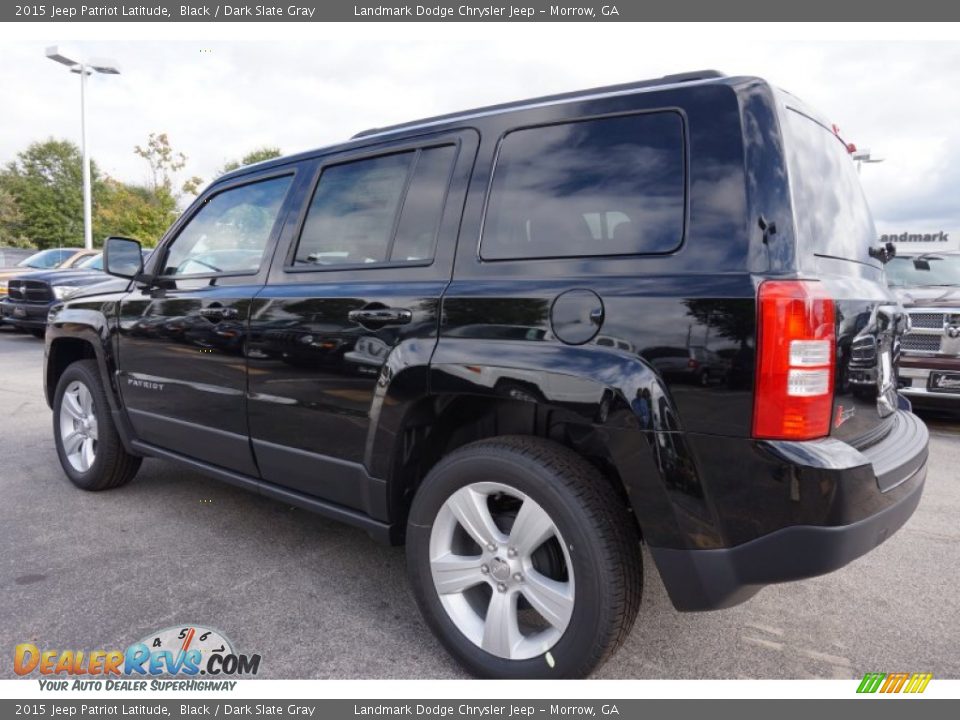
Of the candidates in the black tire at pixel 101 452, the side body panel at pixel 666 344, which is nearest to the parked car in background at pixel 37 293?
the black tire at pixel 101 452

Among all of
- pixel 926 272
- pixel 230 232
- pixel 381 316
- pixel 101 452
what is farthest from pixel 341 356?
pixel 926 272

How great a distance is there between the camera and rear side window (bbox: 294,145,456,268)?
2.49 m

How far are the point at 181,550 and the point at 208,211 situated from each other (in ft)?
5.66

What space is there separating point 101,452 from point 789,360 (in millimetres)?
3788

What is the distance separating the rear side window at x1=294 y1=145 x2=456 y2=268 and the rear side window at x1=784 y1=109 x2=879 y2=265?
116 centimetres

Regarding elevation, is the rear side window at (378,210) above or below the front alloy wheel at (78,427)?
above

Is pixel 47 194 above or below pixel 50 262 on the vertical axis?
above

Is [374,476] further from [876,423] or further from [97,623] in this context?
[876,423]

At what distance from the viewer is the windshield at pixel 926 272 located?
6.90 m

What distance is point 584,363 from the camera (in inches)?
76.0

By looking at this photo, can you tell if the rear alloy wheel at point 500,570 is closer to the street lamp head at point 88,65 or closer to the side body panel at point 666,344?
the side body panel at point 666,344

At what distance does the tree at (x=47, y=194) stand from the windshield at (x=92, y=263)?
37.6 meters

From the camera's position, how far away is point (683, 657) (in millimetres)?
2324

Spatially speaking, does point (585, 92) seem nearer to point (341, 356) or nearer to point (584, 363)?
point (584, 363)
